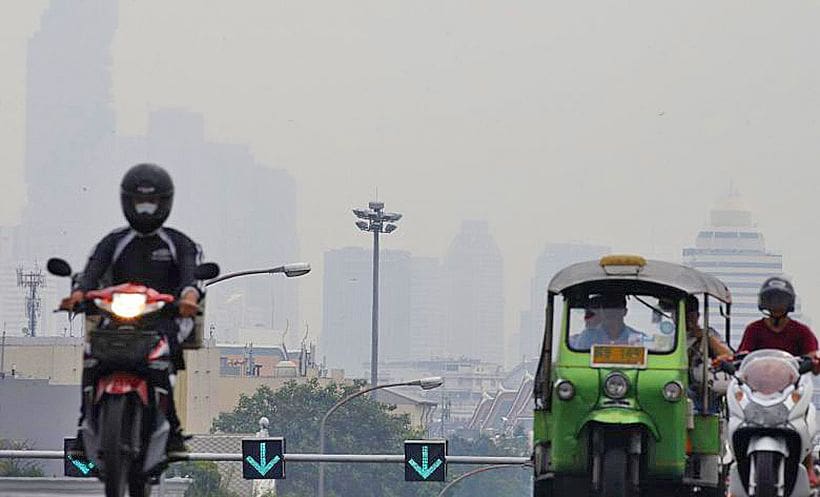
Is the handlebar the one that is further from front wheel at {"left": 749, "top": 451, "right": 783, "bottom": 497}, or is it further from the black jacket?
the black jacket

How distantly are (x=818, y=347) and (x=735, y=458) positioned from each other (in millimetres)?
1207

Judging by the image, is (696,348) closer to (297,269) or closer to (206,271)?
(206,271)

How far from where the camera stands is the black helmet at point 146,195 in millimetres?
11734

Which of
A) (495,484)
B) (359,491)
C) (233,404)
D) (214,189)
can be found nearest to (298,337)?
(214,189)

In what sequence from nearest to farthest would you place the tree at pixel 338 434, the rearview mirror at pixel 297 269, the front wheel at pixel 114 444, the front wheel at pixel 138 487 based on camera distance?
the front wheel at pixel 114 444, the front wheel at pixel 138 487, the rearview mirror at pixel 297 269, the tree at pixel 338 434

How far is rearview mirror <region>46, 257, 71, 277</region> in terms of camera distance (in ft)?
38.3

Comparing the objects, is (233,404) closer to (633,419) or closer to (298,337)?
(298,337)

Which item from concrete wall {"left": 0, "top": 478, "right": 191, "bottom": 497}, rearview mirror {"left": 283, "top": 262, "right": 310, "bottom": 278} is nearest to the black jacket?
concrete wall {"left": 0, "top": 478, "right": 191, "bottom": 497}

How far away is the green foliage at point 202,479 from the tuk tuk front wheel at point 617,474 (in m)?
43.4

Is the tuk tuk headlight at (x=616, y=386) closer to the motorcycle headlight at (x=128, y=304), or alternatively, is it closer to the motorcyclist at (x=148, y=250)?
the motorcyclist at (x=148, y=250)

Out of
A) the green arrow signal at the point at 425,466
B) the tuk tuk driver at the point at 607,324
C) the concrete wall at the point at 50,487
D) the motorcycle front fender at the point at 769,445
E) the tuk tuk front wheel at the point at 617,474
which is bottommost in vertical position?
the concrete wall at the point at 50,487

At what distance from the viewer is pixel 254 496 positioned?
228ft

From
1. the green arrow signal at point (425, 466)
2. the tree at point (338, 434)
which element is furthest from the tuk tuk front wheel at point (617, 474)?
the tree at point (338, 434)

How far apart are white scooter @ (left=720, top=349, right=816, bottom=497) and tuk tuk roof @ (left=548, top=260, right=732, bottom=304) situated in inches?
109
